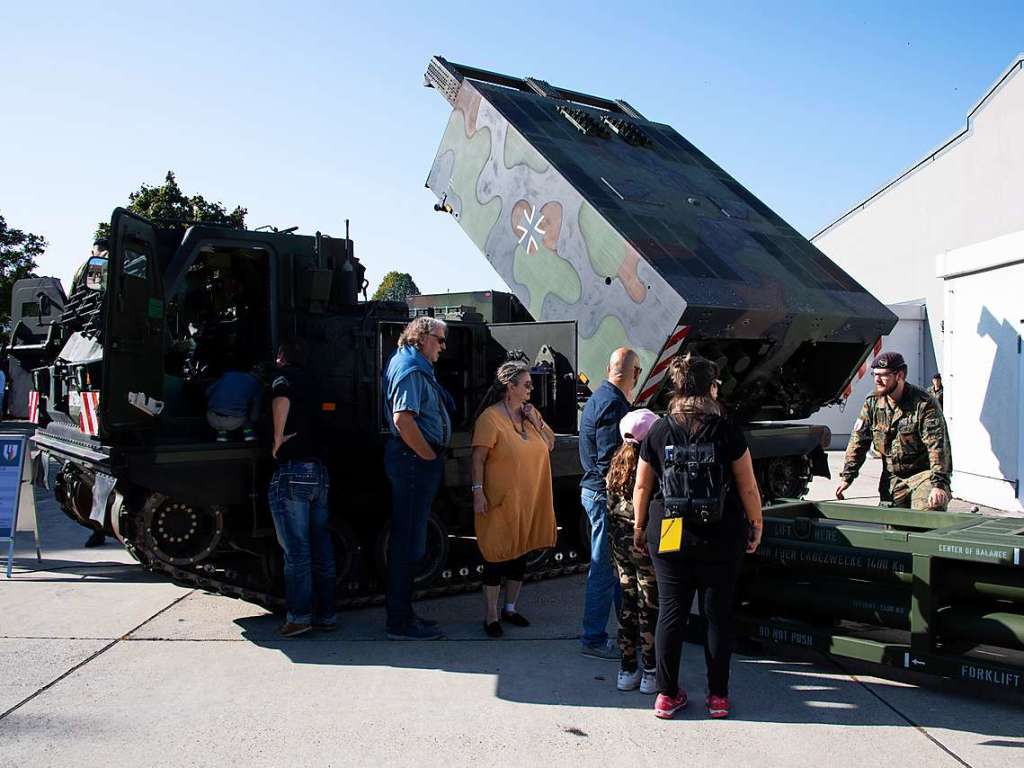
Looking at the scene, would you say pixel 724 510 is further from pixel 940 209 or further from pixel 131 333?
pixel 940 209

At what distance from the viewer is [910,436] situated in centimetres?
591

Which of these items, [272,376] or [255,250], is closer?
[272,376]

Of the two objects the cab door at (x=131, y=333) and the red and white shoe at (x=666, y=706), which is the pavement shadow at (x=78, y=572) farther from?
the red and white shoe at (x=666, y=706)

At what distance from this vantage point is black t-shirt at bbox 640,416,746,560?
13.5 ft

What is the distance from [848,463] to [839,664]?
5.33ft

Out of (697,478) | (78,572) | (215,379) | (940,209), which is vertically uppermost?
(940,209)

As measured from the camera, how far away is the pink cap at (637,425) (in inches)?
179

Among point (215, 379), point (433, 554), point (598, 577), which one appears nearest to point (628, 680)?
point (598, 577)

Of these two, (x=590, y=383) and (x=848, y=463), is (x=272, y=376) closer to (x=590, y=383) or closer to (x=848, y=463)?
(x=590, y=383)

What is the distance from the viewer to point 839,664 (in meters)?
5.08

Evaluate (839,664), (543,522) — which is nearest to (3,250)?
(543,522)

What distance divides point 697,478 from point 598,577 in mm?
1300

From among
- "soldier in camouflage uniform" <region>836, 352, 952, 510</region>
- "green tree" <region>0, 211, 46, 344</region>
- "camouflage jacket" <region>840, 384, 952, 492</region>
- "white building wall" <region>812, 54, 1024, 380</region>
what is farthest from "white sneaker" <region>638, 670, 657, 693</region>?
"green tree" <region>0, 211, 46, 344</region>

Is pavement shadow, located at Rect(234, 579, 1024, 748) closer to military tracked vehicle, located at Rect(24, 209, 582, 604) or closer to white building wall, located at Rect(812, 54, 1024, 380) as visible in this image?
military tracked vehicle, located at Rect(24, 209, 582, 604)
